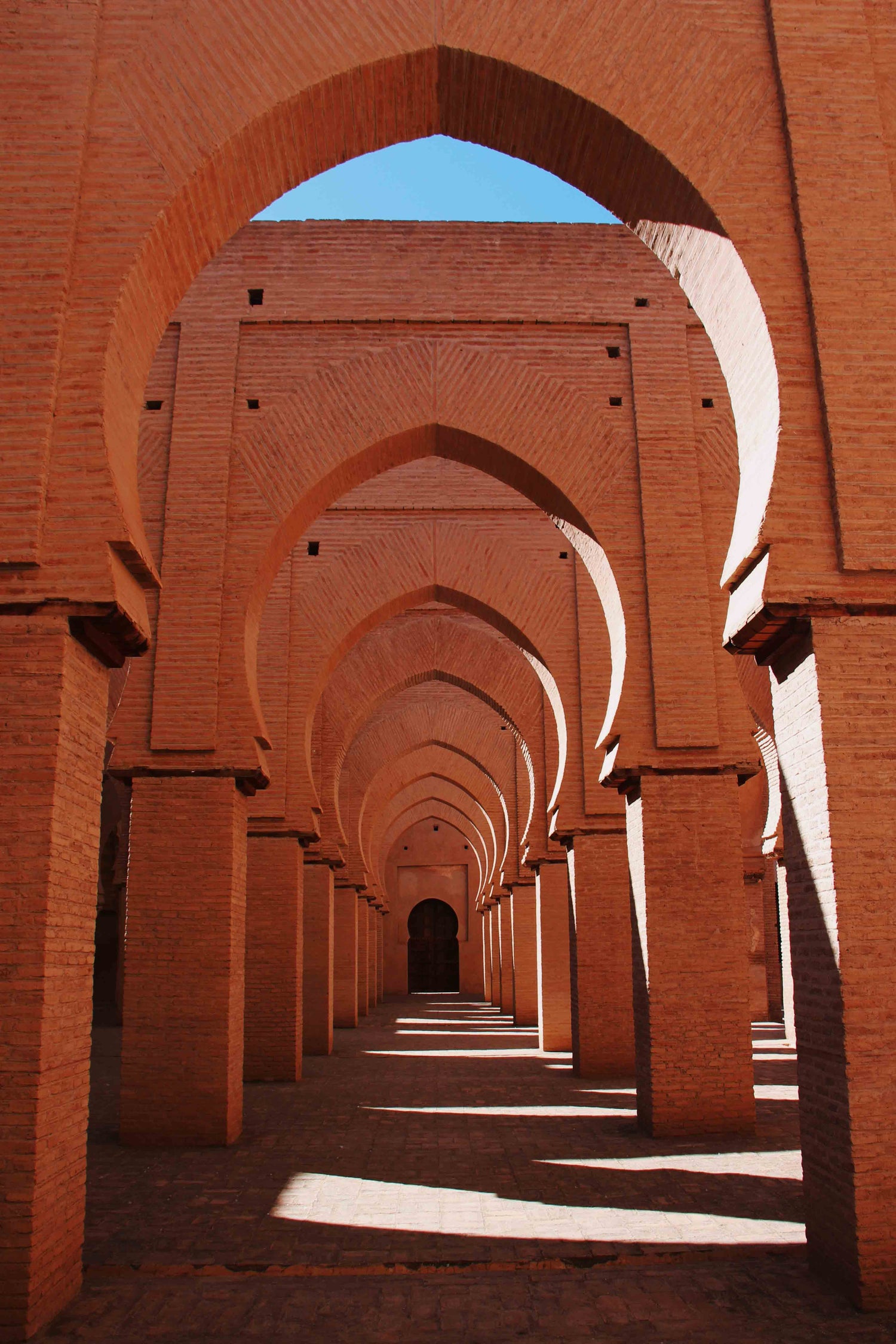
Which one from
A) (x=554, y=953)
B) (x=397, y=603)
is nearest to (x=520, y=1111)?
(x=554, y=953)

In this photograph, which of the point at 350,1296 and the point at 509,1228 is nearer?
→ the point at 350,1296

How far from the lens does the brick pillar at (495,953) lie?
25.1 meters

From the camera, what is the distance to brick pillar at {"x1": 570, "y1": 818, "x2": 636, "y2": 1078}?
11.7m

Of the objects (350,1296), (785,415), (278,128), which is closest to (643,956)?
(350,1296)

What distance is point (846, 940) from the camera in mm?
4781

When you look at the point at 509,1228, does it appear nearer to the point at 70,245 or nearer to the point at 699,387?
the point at 70,245

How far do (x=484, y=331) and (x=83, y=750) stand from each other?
6.25m

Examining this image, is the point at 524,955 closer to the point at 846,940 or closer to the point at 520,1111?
the point at 520,1111

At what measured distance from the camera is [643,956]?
8609 mm

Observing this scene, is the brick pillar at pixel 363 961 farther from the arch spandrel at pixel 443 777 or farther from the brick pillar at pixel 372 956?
the arch spandrel at pixel 443 777

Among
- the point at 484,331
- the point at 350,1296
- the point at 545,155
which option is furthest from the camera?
the point at 484,331

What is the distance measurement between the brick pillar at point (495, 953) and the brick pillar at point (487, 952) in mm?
425

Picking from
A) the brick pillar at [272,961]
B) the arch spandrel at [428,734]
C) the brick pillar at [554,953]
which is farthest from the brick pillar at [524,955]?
the brick pillar at [272,961]

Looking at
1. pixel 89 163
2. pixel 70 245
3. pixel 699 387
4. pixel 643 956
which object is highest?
pixel 699 387
